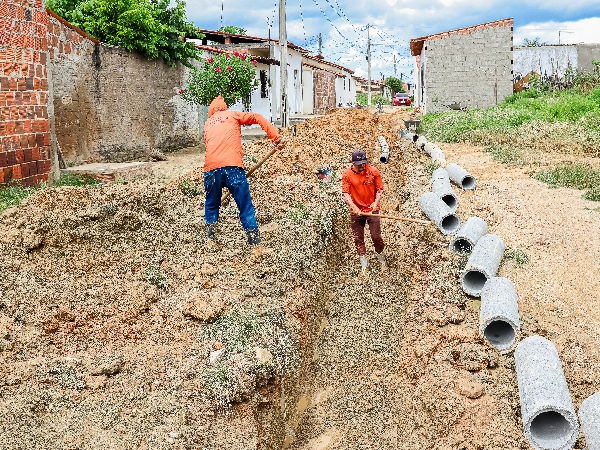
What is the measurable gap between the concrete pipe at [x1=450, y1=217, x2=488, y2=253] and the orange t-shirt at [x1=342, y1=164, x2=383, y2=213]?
104 centimetres

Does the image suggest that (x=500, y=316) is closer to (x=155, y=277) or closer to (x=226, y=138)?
(x=155, y=277)

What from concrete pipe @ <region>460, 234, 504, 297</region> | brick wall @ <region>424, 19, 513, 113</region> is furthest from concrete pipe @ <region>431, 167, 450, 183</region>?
brick wall @ <region>424, 19, 513, 113</region>

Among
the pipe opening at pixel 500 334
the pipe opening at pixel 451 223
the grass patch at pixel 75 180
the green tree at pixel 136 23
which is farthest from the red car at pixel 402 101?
the pipe opening at pixel 500 334

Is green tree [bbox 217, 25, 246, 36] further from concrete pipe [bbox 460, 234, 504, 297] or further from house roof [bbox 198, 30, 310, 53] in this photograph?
concrete pipe [bbox 460, 234, 504, 297]

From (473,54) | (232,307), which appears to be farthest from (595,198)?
(473,54)

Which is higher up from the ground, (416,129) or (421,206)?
(416,129)

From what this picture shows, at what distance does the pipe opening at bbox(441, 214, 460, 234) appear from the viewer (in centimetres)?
624

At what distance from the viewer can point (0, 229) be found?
546 centimetres

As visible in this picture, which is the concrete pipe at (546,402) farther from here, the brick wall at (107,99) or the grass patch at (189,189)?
the brick wall at (107,99)

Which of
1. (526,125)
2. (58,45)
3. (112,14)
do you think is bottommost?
(526,125)

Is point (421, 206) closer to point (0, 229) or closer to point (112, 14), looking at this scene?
point (0, 229)

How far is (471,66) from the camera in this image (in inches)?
707

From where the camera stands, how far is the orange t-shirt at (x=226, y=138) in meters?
5.54

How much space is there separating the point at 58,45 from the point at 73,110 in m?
1.19
